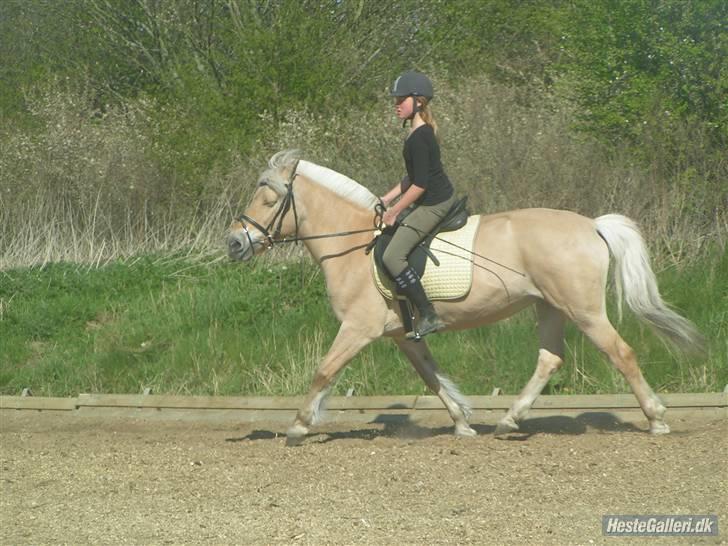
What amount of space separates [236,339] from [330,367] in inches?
145

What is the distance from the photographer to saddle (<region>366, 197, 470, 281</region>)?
852 cm

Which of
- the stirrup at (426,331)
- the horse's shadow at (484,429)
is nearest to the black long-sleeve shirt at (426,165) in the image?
the stirrup at (426,331)

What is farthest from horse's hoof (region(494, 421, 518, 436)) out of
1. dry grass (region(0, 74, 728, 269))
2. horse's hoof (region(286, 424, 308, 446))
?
dry grass (region(0, 74, 728, 269))

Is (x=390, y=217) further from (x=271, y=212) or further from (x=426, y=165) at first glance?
(x=271, y=212)

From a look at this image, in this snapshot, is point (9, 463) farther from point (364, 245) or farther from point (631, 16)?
point (631, 16)

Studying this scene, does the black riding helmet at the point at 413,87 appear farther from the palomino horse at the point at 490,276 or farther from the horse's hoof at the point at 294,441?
the horse's hoof at the point at 294,441

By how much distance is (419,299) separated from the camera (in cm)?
841

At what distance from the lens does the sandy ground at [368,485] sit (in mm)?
5977

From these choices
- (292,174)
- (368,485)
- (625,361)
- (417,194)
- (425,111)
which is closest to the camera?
(368,485)

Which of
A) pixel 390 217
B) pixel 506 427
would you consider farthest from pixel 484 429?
pixel 390 217

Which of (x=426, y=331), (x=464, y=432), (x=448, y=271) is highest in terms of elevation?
(x=448, y=271)

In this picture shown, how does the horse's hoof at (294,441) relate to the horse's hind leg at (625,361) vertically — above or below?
below

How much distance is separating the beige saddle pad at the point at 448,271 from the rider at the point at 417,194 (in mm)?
136

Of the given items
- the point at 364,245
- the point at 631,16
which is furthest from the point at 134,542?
the point at 631,16
